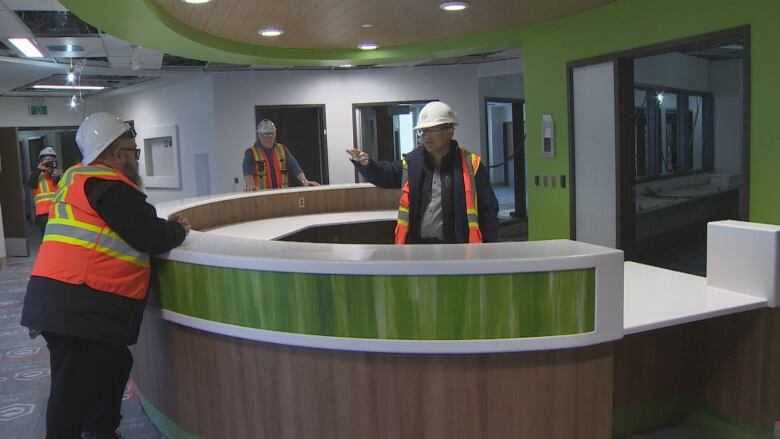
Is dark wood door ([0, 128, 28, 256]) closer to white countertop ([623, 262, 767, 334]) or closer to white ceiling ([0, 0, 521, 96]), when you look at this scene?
white ceiling ([0, 0, 521, 96])

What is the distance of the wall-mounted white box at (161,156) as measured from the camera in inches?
410

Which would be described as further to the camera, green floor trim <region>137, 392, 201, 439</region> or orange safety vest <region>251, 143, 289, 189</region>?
orange safety vest <region>251, 143, 289, 189</region>

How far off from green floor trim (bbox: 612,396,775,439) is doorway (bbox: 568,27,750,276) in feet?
6.12

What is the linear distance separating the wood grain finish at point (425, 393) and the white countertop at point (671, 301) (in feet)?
0.79

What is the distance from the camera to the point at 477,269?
206cm

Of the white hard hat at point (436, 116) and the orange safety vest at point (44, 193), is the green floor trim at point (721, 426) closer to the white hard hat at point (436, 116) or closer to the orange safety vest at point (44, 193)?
the white hard hat at point (436, 116)

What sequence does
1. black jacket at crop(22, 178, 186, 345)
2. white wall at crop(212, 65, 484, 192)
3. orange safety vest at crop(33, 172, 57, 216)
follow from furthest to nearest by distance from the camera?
white wall at crop(212, 65, 484, 192)
orange safety vest at crop(33, 172, 57, 216)
black jacket at crop(22, 178, 186, 345)

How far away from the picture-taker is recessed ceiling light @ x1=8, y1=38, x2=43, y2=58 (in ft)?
20.3

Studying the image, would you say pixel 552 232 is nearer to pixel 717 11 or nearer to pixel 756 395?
pixel 717 11

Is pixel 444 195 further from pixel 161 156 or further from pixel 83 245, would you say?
pixel 161 156

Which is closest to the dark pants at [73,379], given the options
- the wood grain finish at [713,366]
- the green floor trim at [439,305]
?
the green floor trim at [439,305]

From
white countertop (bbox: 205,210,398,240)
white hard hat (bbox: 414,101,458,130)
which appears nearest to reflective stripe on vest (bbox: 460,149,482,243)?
white hard hat (bbox: 414,101,458,130)

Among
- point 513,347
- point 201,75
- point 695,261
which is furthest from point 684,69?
point 513,347

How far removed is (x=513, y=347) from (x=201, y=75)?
26.4 feet
